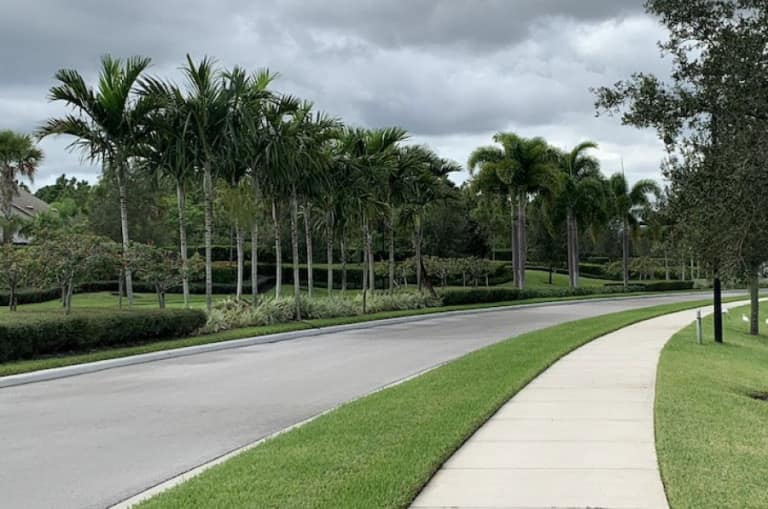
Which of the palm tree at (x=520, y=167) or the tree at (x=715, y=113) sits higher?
the palm tree at (x=520, y=167)

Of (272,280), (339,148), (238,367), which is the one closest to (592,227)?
(272,280)

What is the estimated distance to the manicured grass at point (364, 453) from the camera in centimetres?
552

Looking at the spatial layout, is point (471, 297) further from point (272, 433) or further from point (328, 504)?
point (328, 504)

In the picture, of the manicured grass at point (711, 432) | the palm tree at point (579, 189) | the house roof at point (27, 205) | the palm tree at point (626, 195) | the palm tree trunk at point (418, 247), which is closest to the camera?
the manicured grass at point (711, 432)

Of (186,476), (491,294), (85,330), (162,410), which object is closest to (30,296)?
(491,294)

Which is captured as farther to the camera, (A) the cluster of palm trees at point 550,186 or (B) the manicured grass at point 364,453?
(A) the cluster of palm trees at point 550,186

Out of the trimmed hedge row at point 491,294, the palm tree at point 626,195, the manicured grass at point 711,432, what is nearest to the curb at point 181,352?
the trimmed hedge row at point 491,294

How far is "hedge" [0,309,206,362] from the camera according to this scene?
47.2 ft

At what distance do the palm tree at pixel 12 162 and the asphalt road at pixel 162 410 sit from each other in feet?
94.9

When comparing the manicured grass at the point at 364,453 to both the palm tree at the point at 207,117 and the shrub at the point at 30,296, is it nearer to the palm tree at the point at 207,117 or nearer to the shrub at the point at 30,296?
the palm tree at the point at 207,117

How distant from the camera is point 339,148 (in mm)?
30047

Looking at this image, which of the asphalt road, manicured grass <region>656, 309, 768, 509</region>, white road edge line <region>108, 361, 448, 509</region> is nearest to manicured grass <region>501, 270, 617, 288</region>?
the asphalt road

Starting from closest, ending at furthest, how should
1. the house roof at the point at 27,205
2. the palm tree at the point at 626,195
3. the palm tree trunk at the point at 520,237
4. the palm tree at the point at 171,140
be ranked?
the palm tree at the point at 171,140 < the palm tree trunk at the point at 520,237 < the palm tree at the point at 626,195 < the house roof at the point at 27,205

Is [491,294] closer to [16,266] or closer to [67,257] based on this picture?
[67,257]
